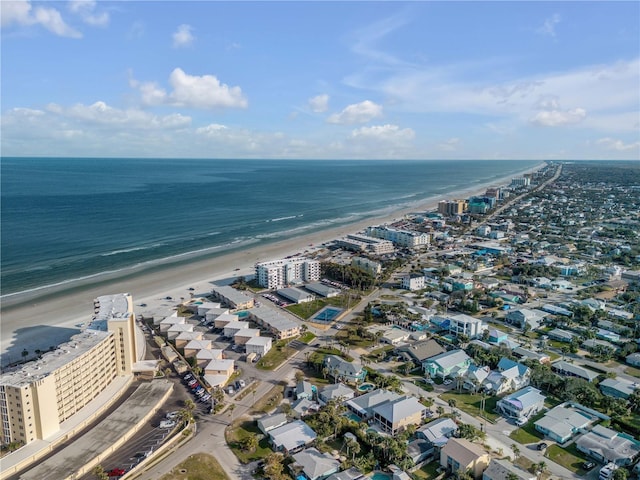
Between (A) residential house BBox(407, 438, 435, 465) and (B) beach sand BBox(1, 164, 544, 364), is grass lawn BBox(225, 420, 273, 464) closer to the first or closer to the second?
(A) residential house BBox(407, 438, 435, 465)

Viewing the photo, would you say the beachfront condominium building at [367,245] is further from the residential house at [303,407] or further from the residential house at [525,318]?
the residential house at [303,407]

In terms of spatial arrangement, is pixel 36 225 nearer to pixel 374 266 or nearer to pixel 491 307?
pixel 374 266

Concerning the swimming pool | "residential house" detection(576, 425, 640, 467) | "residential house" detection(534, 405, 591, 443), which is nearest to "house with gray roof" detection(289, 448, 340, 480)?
"residential house" detection(534, 405, 591, 443)

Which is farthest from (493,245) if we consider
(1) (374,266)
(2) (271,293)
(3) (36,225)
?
(3) (36,225)

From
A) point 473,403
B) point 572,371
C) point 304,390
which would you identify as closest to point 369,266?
point 572,371

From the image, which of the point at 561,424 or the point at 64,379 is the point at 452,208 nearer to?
the point at 561,424

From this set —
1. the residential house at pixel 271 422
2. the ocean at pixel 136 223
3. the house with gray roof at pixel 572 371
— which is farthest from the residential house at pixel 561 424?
the ocean at pixel 136 223
